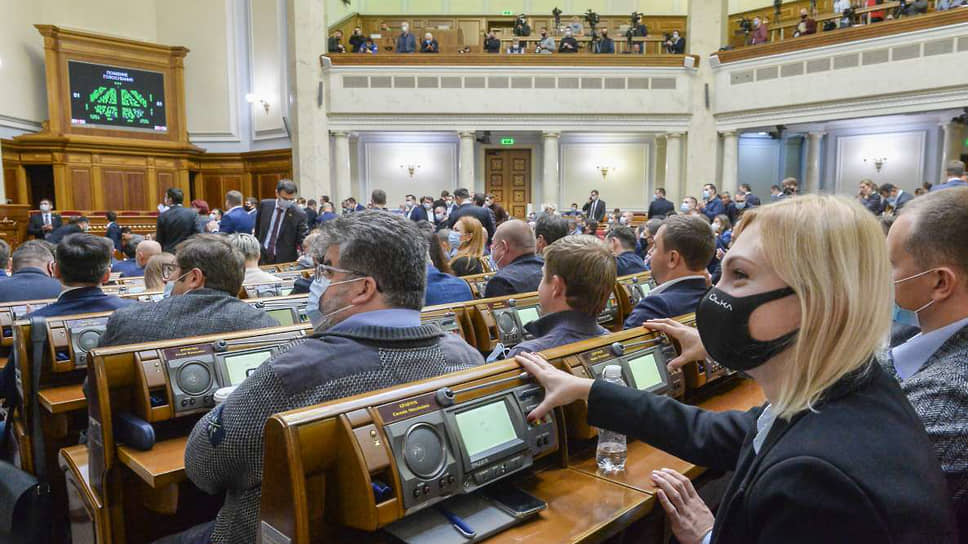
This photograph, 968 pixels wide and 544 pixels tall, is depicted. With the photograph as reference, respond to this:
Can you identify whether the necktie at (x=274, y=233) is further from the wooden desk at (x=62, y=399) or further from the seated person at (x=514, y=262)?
the wooden desk at (x=62, y=399)

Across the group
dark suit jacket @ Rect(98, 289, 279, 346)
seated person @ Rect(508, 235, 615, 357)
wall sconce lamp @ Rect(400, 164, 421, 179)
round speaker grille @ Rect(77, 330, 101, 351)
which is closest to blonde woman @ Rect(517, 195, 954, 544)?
seated person @ Rect(508, 235, 615, 357)

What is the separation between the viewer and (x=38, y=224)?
34.2 feet

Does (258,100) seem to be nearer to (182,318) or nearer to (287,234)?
(287,234)

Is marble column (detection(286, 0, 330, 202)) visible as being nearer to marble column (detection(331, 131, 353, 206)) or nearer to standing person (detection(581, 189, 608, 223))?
marble column (detection(331, 131, 353, 206))

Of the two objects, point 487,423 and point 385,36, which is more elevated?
point 385,36

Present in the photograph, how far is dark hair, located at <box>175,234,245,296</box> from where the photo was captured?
98.9 inches

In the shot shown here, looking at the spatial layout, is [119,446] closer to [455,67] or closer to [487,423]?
[487,423]

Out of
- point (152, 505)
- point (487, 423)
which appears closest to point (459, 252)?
point (152, 505)

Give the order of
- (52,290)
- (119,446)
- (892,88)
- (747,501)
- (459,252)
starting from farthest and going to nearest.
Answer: (892,88) → (459,252) → (52,290) → (119,446) → (747,501)

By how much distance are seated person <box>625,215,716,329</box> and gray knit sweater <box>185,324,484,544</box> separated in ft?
4.62

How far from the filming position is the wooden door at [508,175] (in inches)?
634

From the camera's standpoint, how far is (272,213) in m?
6.79

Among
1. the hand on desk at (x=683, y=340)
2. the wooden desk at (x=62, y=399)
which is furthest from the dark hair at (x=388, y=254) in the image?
the wooden desk at (x=62, y=399)

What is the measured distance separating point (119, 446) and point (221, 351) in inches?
16.1
